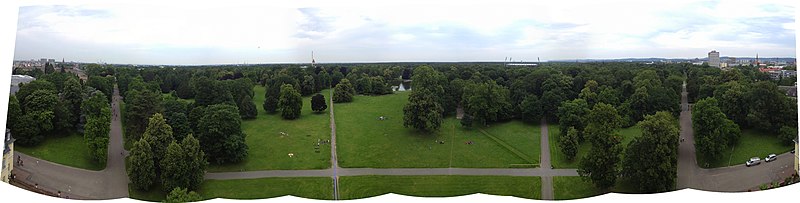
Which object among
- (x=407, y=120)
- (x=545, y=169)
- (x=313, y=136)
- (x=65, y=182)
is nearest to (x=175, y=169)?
(x=65, y=182)

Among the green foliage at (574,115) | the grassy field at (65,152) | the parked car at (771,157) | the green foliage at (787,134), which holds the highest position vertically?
the green foliage at (574,115)

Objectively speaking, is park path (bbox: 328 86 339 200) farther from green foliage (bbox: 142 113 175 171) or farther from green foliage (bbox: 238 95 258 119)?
green foliage (bbox: 142 113 175 171)

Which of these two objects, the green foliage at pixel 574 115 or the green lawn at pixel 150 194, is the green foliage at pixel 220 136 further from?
the green foliage at pixel 574 115

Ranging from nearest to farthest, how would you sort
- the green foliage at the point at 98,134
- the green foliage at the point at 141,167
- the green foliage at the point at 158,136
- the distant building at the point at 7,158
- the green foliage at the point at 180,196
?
the green foliage at the point at 180,196, the distant building at the point at 7,158, the green foliage at the point at 141,167, the green foliage at the point at 158,136, the green foliage at the point at 98,134

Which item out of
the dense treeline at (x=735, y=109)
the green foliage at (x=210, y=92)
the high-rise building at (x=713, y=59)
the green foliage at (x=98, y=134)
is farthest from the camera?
the green foliage at (x=210, y=92)

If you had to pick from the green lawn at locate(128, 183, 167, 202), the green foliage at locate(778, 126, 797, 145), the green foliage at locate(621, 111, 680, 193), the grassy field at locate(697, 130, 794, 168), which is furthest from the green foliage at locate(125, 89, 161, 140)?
the green foliage at locate(778, 126, 797, 145)

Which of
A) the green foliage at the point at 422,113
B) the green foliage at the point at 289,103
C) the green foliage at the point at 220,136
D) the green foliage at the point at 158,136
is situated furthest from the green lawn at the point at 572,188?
the green foliage at the point at 158,136
